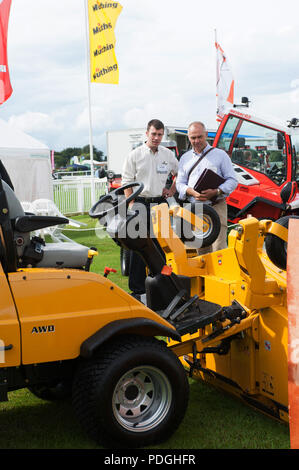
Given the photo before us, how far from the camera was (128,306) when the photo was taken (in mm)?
→ 2955

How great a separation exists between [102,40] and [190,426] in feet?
48.9

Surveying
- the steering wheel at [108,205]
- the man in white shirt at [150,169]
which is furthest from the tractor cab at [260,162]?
the steering wheel at [108,205]

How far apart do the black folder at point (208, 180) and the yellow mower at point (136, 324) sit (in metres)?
1.37

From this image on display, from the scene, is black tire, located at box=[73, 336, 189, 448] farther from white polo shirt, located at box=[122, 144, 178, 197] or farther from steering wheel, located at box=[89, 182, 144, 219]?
white polo shirt, located at box=[122, 144, 178, 197]

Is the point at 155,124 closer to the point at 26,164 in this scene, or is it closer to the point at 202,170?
the point at 202,170

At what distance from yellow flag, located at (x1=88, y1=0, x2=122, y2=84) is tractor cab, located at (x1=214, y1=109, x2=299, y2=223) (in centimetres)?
715

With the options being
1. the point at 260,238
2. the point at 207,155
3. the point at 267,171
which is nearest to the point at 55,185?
the point at 267,171

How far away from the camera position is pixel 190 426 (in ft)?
10.5

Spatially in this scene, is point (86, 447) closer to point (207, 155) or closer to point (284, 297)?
point (284, 297)

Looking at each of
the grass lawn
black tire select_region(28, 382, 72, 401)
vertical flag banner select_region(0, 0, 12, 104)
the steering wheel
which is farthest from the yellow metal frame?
vertical flag banner select_region(0, 0, 12, 104)

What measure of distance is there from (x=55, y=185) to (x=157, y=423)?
638 inches

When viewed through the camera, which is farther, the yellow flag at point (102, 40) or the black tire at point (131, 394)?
the yellow flag at point (102, 40)

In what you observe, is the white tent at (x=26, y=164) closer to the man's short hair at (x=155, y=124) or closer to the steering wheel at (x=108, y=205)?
the man's short hair at (x=155, y=124)

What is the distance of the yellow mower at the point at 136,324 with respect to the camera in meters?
2.68
